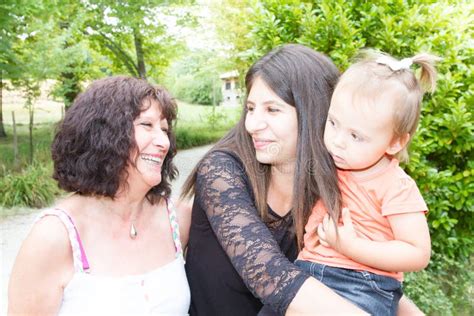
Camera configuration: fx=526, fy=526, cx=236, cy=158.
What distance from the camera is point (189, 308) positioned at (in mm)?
2443

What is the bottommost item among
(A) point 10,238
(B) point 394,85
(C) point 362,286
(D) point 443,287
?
(A) point 10,238

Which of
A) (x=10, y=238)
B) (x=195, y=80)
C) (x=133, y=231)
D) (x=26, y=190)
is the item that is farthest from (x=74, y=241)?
(x=195, y=80)

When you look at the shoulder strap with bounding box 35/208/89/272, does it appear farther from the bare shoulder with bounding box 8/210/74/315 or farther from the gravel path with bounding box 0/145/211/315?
the gravel path with bounding box 0/145/211/315

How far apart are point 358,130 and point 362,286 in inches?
23.9

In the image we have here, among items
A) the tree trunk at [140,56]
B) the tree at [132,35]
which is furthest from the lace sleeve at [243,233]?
the tree trunk at [140,56]

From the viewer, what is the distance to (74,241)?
208cm

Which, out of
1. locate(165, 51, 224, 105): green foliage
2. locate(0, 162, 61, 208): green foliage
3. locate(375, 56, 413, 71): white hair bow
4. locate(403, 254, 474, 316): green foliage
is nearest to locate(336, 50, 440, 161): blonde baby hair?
locate(375, 56, 413, 71): white hair bow

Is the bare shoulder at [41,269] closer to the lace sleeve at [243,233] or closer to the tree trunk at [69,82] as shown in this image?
the lace sleeve at [243,233]

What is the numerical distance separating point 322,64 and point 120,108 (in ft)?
2.98

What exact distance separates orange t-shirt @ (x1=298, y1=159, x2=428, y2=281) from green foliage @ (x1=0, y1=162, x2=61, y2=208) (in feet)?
29.7

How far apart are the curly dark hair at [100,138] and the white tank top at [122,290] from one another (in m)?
0.20

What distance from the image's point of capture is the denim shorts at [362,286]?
2.04 m

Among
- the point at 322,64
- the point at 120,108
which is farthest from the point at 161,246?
the point at 322,64

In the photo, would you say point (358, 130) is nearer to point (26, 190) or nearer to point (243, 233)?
point (243, 233)
